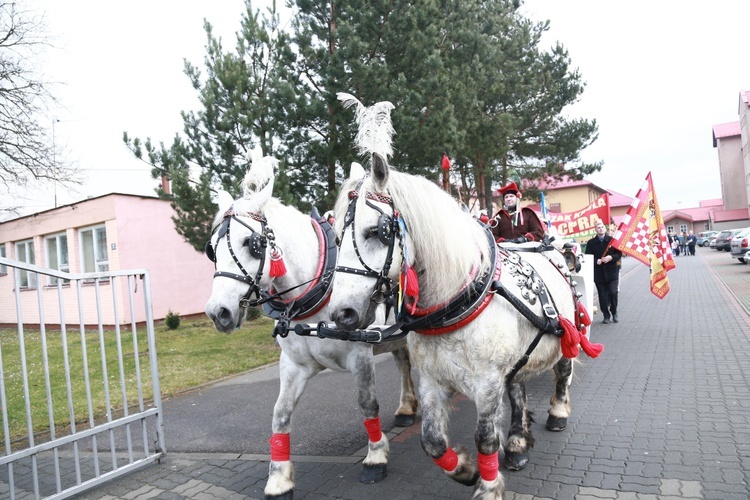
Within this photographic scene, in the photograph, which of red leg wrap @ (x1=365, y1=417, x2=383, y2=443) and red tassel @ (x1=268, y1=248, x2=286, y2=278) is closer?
red tassel @ (x1=268, y1=248, x2=286, y2=278)

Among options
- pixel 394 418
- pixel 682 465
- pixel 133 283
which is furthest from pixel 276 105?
pixel 682 465

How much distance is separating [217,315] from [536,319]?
6.16 ft

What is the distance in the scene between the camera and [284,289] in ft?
10.9

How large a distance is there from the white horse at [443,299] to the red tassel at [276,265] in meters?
0.68

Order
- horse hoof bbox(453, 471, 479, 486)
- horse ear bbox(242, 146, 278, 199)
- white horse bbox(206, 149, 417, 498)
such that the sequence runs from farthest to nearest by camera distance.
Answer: horse ear bbox(242, 146, 278, 199) < white horse bbox(206, 149, 417, 498) < horse hoof bbox(453, 471, 479, 486)

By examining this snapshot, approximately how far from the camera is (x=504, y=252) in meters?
3.17

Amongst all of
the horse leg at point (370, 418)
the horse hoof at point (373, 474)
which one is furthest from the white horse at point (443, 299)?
the horse hoof at point (373, 474)

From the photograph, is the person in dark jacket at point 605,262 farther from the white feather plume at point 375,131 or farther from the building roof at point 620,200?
the building roof at point 620,200

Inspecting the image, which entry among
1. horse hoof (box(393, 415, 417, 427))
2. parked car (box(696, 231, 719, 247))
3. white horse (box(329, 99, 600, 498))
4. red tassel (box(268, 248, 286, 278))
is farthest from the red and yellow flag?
parked car (box(696, 231, 719, 247))

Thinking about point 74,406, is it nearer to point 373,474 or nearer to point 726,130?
point 373,474

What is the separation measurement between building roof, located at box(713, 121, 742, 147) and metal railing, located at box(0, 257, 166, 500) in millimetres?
→ 63946

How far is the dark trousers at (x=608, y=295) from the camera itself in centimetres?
980

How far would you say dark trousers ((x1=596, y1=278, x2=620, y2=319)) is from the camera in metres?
9.80

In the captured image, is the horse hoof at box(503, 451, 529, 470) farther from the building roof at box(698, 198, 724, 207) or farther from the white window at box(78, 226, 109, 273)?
the building roof at box(698, 198, 724, 207)
